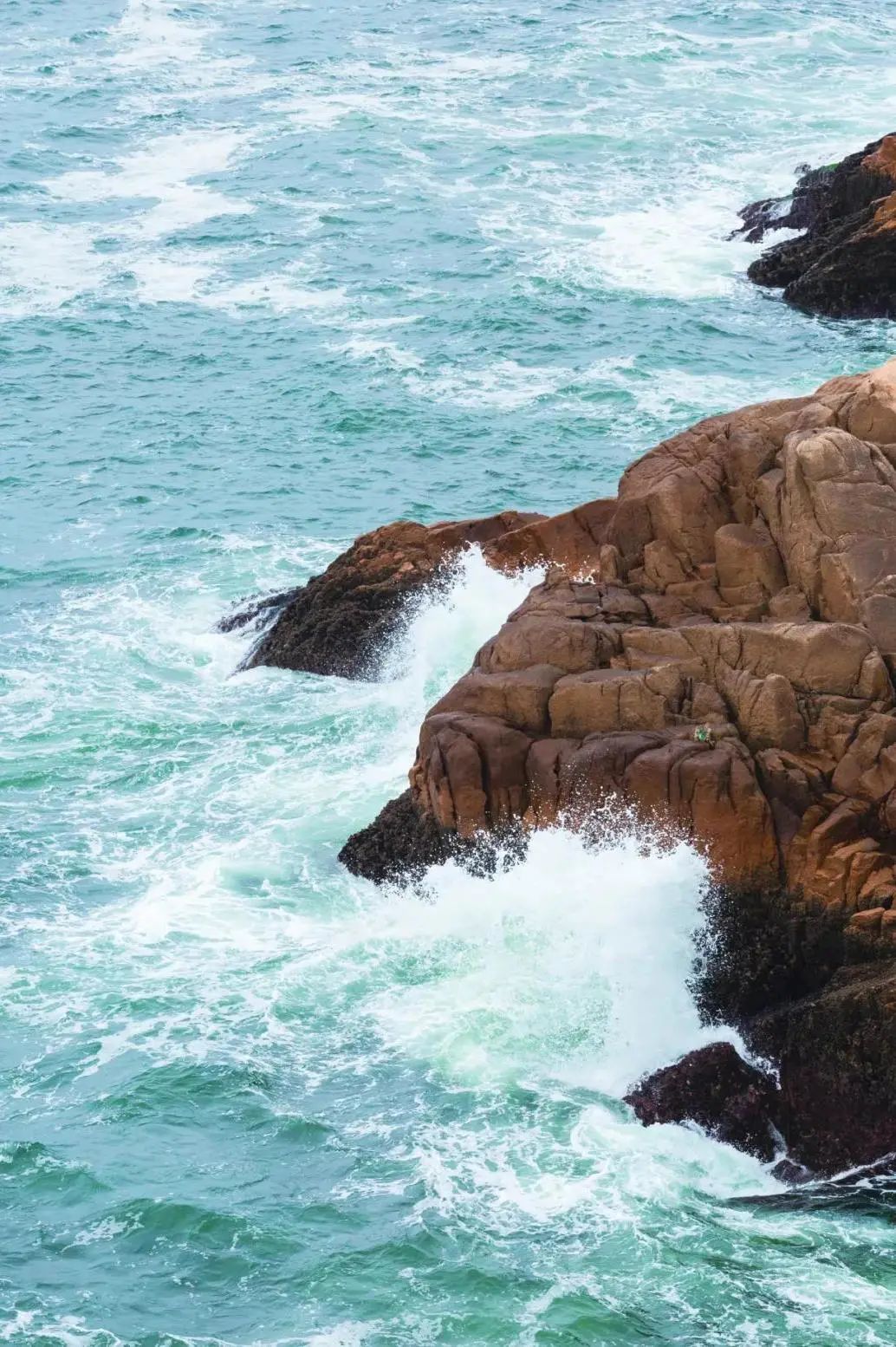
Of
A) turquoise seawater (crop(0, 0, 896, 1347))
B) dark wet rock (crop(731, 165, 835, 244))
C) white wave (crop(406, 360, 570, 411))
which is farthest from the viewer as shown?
dark wet rock (crop(731, 165, 835, 244))

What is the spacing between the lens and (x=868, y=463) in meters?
Answer: 23.4

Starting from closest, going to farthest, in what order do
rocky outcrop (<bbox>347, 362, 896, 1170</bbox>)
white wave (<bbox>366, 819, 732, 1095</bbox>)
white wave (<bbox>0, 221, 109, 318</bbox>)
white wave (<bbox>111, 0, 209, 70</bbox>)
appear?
rocky outcrop (<bbox>347, 362, 896, 1170</bbox>) < white wave (<bbox>366, 819, 732, 1095</bbox>) < white wave (<bbox>0, 221, 109, 318</bbox>) < white wave (<bbox>111, 0, 209, 70</bbox>)

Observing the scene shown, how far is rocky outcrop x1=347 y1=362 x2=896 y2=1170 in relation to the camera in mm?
20828

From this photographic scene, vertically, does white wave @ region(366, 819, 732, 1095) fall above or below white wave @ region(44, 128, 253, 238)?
below

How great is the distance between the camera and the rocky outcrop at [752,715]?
2083 cm

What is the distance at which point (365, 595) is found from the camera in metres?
31.6

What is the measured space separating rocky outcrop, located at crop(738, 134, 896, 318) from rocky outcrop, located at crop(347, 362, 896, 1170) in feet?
66.4

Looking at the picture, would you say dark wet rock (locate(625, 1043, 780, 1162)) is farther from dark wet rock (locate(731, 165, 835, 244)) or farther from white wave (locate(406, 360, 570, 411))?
dark wet rock (locate(731, 165, 835, 244))

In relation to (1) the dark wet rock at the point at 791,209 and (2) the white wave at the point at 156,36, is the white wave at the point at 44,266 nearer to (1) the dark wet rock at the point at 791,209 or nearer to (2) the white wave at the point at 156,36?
(1) the dark wet rock at the point at 791,209

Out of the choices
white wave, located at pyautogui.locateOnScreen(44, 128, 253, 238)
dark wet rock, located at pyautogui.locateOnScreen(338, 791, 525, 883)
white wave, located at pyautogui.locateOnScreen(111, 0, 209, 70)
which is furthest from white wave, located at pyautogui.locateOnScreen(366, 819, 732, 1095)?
white wave, located at pyautogui.locateOnScreen(111, 0, 209, 70)

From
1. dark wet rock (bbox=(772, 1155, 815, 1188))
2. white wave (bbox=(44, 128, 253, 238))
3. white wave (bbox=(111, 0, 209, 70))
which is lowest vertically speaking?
dark wet rock (bbox=(772, 1155, 815, 1188))

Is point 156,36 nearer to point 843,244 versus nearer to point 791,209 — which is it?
point 791,209

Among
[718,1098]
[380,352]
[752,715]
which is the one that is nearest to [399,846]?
[752,715]

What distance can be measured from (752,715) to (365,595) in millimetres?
10927
